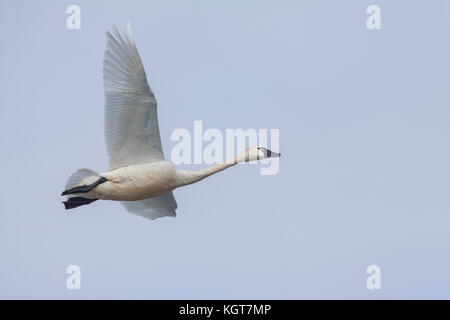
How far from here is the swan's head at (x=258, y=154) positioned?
26634mm

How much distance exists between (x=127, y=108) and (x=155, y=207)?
258 centimetres

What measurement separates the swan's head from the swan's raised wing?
178 cm

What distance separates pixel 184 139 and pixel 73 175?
208cm

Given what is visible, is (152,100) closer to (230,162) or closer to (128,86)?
(128,86)

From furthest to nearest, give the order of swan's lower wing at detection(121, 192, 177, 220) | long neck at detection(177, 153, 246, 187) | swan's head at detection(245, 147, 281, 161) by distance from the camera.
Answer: swan's lower wing at detection(121, 192, 177, 220) → swan's head at detection(245, 147, 281, 161) → long neck at detection(177, 153, 246, 187)

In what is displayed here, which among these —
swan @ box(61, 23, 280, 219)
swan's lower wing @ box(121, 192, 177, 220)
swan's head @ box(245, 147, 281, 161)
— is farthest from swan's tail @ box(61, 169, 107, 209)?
swan's head @ box(245, 147, 281, 161)

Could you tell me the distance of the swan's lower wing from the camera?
26.9 meters

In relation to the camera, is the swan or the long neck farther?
the long neck

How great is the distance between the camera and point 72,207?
84.1 ft

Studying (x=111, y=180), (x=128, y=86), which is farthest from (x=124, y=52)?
(x=111, y=180)

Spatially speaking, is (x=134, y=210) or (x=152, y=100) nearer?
(x=152, y=100)

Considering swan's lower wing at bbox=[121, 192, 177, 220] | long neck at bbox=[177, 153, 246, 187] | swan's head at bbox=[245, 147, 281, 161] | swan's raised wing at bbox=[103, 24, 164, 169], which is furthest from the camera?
swan's lower wing at bbox=[121, 192, 177, 220]

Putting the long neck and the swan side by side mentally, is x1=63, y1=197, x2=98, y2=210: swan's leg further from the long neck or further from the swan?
the long neck

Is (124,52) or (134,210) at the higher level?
(124,52)
